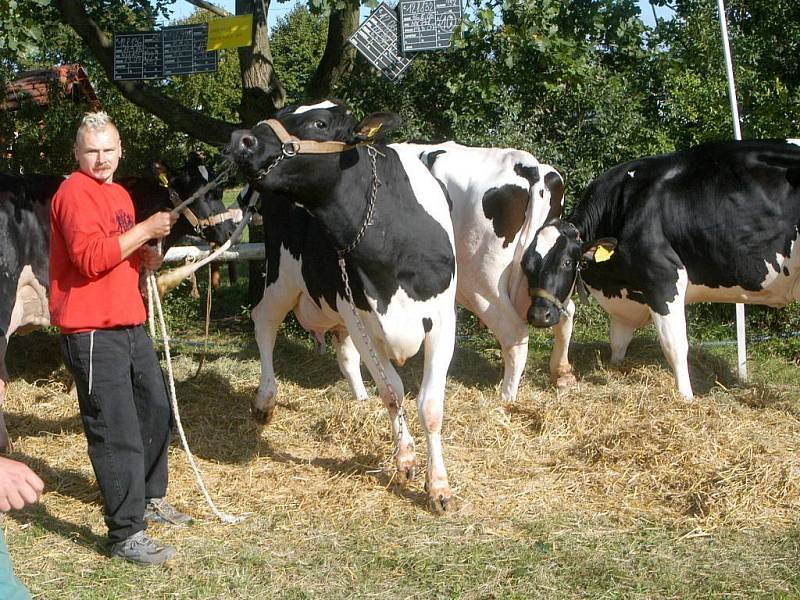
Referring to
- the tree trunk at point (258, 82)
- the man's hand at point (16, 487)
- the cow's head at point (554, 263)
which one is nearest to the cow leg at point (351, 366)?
the cow's head at point (554, 263)

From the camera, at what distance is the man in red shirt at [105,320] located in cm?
436

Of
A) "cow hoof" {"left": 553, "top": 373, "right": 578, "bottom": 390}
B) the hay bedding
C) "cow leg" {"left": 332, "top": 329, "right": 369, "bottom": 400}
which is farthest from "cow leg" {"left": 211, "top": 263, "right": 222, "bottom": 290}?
"cow hoof" {"left": 553, "top": 373, "right": 578, "bottom": 390}

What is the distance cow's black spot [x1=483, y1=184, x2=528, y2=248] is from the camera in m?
6.85

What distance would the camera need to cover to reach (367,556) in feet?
14.6

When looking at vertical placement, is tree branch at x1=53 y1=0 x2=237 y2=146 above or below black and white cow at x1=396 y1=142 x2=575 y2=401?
above

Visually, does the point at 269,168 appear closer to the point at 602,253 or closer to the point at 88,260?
the point at 88,260

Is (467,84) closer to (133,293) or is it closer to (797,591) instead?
→ (133,293)

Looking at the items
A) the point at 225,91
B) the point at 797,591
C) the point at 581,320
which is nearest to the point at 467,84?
the point at 581,320

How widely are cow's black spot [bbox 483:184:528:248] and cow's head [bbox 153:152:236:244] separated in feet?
7.06

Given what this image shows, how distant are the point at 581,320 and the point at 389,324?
16.3 ft

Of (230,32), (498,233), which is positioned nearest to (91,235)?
(498,233)

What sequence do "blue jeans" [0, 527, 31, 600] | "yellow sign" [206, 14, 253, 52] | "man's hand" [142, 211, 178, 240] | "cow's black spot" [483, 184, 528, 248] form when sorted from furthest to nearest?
"yellow sign" [206, 14, 253, 52] < "cow's black spot" [483, 184, 528, 248] < "man's hand" [142, 211, 178, 240] < "blue jeans" [0, 527, 31, 600]

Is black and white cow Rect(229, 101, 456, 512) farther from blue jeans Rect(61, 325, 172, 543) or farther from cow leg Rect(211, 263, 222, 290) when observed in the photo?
cow leg Rect(211, 263, 222, 290)

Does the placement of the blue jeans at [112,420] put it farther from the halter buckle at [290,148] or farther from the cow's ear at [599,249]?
the cow's ear at [599,249]
